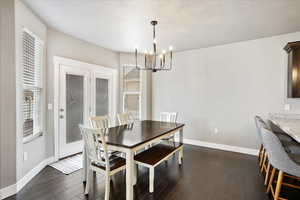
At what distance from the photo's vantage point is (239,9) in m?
2.30

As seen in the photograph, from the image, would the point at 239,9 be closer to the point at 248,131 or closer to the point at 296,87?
the point at 296,87

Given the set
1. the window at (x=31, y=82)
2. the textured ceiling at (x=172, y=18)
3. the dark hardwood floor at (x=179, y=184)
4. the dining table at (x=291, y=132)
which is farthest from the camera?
the window at (x=31, y=82)

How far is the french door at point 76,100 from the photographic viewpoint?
11.1ft

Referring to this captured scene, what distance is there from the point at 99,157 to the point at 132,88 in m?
3.20

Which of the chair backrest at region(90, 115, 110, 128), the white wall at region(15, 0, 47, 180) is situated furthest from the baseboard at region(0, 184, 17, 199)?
the chair backrest at region(90, 115, 110, 128)

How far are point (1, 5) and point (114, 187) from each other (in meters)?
2.89

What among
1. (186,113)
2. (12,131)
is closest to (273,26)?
(186,113)

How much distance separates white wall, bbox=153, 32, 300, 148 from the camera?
335 cm

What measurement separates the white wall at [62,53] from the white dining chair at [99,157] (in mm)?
1524

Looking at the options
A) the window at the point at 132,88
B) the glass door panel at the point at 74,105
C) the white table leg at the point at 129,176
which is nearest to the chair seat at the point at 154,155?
the white table leg at the point at 129,176

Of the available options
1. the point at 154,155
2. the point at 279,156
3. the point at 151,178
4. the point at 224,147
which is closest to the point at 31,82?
the point at 154,155

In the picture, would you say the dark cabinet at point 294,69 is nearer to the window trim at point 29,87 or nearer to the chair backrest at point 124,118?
the chair backrest at point 124,118

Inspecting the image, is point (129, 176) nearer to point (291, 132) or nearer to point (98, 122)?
point (98, 122)

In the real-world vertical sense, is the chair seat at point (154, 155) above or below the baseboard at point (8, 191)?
above
